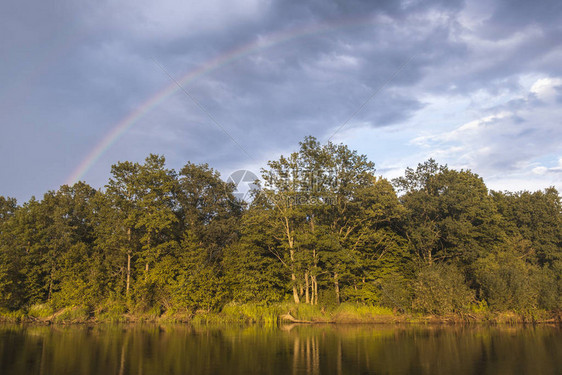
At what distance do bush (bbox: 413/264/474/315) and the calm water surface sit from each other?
5581 millimetres

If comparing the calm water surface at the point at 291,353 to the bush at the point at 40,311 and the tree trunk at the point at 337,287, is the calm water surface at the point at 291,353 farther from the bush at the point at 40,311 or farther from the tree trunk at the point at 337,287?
the bush at the point at 40,311

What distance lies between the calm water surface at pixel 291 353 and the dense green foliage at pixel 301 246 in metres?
11.1

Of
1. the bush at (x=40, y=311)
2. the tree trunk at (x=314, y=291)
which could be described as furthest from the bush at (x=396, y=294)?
the bush at (x=40, y=311)

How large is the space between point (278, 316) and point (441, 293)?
17.5 metres

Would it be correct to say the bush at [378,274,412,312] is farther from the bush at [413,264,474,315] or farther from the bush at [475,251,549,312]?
the bush at [475,251,549,312]

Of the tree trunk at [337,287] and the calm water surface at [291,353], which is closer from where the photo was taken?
the calm water surface at [291,353]

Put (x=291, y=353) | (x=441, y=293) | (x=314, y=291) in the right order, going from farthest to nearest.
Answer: (x=314, y=291) < (x=441, y=293) < (x=291, y=353)

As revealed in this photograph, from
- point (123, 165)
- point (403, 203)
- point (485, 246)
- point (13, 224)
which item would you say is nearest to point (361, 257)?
point (403, 203)

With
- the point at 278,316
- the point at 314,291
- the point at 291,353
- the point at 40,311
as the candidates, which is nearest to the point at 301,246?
the point at 314,291

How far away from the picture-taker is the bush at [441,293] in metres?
→ 35.9

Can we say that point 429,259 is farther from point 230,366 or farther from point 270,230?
point 230,366

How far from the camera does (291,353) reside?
20.9m

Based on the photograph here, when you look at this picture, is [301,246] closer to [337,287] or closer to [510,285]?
[337,287]

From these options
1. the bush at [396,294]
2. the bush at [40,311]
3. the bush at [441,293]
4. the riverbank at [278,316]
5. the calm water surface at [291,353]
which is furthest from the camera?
the bush at [40,311]
